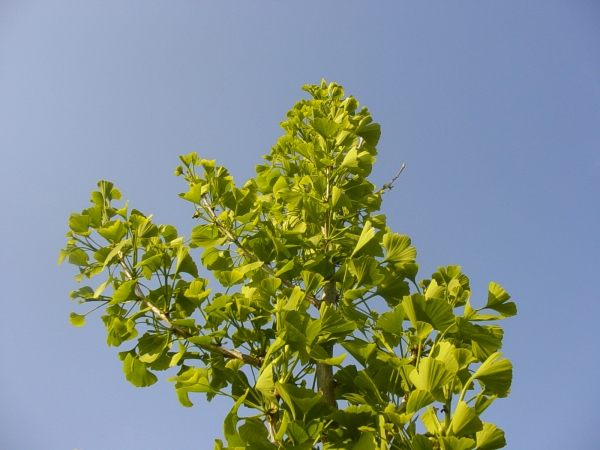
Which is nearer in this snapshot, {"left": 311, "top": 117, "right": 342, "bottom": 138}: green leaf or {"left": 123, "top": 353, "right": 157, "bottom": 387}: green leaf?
{"left": 123, "top": 353, "right": 157, "bottom": 387}: green leaf

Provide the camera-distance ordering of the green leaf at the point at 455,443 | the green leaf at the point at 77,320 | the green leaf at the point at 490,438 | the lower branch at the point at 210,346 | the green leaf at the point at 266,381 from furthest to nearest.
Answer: the green leaf at the point at 77,320 → the lower branch at the point at 210,346 → the green leaf at the point at 266,381 → the green leaf at the point at 490,438 → the green leaf at the point at 455,443

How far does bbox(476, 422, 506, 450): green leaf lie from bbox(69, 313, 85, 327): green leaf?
1815 mm

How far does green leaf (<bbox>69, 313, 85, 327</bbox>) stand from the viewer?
6.79ft

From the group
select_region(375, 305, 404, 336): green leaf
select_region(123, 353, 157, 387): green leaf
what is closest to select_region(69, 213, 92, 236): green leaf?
select_region(123, 353, 157, 387): green leaf

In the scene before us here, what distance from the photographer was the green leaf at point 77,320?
6.79 ft

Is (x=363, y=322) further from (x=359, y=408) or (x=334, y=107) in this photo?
(x=334, y=107)

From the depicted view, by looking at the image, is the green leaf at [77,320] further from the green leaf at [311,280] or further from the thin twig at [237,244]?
the green leaf at [311,280]

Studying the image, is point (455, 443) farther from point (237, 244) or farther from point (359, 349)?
point (237, 244)

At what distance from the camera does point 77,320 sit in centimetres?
209

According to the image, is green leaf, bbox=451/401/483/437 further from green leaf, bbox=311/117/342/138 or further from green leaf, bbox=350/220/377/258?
green leaf, bbox=311/117/342/138

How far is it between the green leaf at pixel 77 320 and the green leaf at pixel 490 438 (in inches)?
71.4

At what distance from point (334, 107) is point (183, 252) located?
199 centimetres

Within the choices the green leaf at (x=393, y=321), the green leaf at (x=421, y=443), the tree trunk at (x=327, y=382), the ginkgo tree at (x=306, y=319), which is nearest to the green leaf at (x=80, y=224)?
the ginkgo tree at (x=306, y=319)

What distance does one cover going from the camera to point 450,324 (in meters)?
1.68
